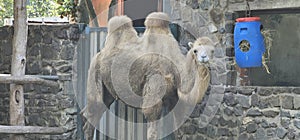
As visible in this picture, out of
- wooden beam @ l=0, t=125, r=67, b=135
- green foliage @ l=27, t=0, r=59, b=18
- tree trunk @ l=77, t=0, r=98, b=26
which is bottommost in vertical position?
wooden beam @ l=0, t=125, r=67, b=135

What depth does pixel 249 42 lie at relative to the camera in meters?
7.55

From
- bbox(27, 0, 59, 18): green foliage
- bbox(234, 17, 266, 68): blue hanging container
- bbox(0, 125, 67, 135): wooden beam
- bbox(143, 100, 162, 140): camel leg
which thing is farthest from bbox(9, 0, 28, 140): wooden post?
bbox(27, 0, 59, 18): green foliage

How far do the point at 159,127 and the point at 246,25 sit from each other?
5.52 ft

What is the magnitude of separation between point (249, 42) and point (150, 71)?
4.38 ft

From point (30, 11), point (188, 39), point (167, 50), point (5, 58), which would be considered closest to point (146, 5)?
point (188, 39)

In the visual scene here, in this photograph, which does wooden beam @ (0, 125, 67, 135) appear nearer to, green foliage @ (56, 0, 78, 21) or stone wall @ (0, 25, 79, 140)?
stone wall @ (0, 25, 79, 140)

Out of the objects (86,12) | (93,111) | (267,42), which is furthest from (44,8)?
(267,42)

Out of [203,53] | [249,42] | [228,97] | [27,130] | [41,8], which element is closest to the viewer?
[203,53]

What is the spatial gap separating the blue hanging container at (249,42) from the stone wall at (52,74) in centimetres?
253

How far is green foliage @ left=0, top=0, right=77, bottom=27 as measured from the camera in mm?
11547

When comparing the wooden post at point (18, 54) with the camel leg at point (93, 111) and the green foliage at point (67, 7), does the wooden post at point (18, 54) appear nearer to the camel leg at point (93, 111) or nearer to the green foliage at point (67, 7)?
the camel leg at point (93, 111)

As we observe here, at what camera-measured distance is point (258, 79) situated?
823 centimetres

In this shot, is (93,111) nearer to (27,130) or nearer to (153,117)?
(27,130)

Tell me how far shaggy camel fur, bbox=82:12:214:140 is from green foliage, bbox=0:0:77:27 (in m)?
3.97
